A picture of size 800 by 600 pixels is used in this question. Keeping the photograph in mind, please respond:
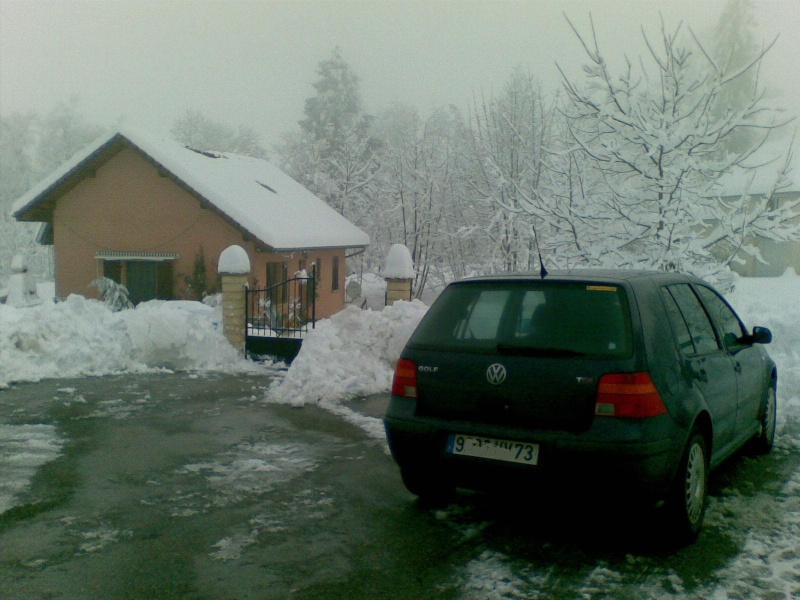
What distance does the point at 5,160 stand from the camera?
5412 centimetres

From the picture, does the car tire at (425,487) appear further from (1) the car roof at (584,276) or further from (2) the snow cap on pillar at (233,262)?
(2) the snow cap on pillar at (233,262)

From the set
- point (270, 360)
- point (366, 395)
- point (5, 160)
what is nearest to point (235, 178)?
point (270, 360)

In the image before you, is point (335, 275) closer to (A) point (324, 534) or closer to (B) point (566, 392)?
(A) point (324, 534)

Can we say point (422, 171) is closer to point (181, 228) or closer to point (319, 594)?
point (181, 228)

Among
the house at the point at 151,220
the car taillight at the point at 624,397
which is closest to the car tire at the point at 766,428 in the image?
the car taillight at the point at 624,397

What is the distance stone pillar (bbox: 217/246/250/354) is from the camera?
12.8 meters

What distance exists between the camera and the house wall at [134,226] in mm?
20828

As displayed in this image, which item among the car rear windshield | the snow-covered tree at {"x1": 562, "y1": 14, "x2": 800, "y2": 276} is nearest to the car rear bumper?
the car rear windshield

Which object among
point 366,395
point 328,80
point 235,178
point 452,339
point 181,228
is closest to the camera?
point 452,339

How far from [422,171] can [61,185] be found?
13.7 m

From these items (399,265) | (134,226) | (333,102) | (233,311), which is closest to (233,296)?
(233,311)

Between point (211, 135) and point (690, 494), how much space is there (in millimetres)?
63101

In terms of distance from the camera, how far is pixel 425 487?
5.05 meters

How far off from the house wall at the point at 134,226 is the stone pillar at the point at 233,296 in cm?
707
